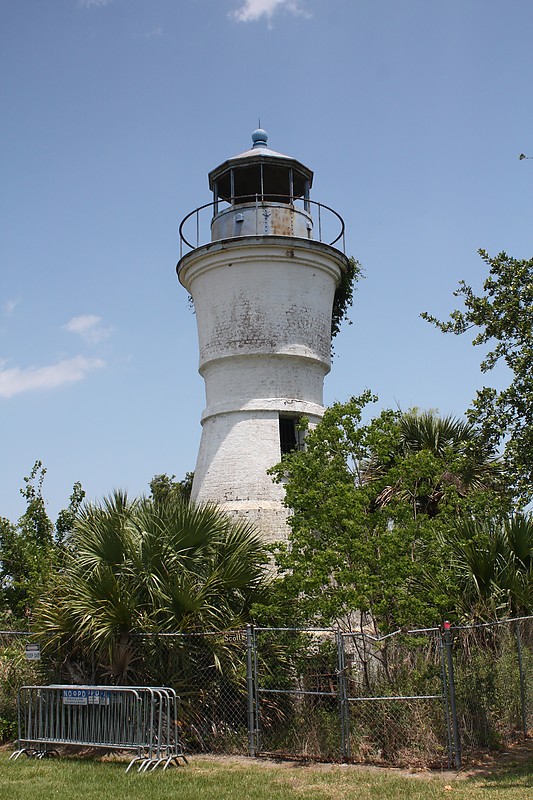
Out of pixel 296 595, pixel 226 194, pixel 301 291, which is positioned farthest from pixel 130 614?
pixel 226 194

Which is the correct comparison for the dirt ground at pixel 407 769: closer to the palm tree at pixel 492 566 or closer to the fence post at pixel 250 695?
the fence post at pixel 250 695

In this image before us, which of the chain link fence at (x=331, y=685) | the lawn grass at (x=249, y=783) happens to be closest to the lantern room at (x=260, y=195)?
the chain link fence at (x=331, y=685)

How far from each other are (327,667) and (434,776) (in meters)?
2.74

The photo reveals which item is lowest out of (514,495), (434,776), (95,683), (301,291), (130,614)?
(434,776)

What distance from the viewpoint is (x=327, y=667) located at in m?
12.1

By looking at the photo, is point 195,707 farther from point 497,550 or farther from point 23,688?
point 497,550

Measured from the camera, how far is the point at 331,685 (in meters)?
11.7

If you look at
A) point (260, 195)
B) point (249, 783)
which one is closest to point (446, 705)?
point (249, 783)

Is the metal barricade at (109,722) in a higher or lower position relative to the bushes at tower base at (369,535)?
lower

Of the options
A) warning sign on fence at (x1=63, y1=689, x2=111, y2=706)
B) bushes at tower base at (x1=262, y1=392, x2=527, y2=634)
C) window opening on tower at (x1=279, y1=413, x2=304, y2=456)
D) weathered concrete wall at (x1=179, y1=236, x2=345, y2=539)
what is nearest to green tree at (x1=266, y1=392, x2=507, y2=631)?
bushes at tower base at (x1=262, y1=392, x2=527, y2=634)

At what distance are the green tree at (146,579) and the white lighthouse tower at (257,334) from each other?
2.89m

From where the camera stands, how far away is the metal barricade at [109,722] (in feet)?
34.8

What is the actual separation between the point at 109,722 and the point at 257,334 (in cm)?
816

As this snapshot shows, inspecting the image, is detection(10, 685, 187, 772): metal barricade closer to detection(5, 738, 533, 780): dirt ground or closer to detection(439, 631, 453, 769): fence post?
detection(5, 738, 533, 780): dirt ground
